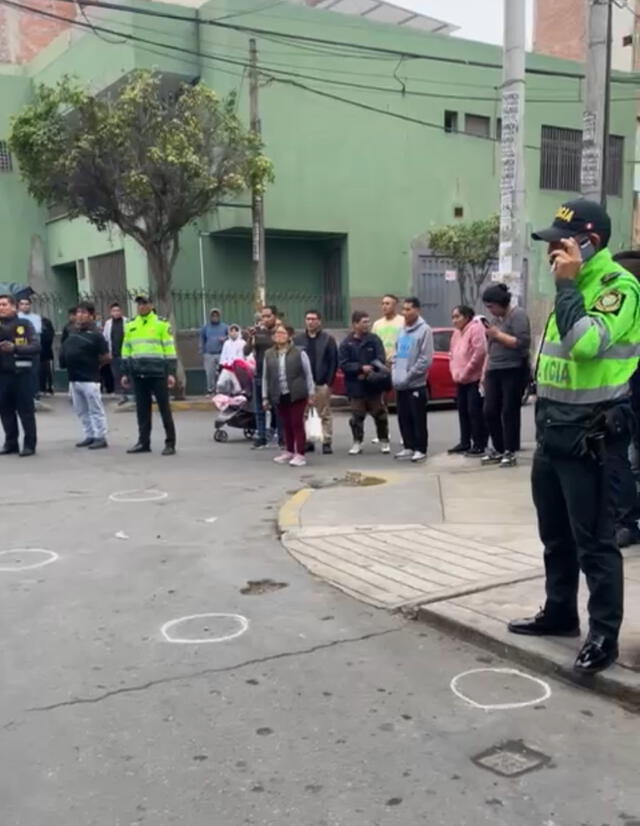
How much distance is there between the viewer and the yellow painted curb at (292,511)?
22.0 ft

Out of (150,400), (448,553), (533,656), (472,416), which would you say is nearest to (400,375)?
(472,416)

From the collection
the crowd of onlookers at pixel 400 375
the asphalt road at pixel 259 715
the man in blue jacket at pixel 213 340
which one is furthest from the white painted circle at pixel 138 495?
the man in blue jacket at pixel 213 340

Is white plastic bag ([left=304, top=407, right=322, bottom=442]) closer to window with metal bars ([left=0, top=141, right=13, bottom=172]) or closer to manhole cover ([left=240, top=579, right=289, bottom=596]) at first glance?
manhole cover ([left=240, top=579, right=289, bottom=596])

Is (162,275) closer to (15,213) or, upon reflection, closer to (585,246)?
(15,213)

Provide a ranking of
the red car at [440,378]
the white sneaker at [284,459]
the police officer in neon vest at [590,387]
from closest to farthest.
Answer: the police officer in neon vest at [590,387]
the white sneaker at [284,459]
the red car at [440,378]

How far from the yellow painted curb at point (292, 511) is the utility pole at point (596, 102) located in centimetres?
419

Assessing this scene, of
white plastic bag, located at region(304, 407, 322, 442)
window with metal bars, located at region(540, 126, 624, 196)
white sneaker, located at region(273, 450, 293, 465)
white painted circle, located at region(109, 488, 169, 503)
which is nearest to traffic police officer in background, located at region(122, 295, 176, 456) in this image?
white sneaker, located at region(273, 450, 293, 465)

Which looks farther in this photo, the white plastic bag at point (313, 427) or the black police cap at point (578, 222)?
the white plastic bag at point (313, 427)

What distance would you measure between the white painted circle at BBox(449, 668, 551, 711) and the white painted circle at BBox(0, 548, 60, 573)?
3169 millimetres

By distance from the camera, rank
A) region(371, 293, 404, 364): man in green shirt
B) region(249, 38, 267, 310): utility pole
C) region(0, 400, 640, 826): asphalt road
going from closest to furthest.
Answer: region(0, 400, 640, 826): asphalt road
region(371, 293, 404, 364): man in green shirt
region(249, 38, 267, 310): utility pole

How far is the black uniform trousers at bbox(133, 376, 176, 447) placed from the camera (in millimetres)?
10375

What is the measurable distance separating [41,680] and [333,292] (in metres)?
18.3

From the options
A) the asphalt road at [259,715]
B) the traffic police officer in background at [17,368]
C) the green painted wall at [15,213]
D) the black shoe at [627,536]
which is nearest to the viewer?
the asphalt road at [259,715]

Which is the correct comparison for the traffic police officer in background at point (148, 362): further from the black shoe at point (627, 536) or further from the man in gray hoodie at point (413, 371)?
the black shoe at point (627, 536)
